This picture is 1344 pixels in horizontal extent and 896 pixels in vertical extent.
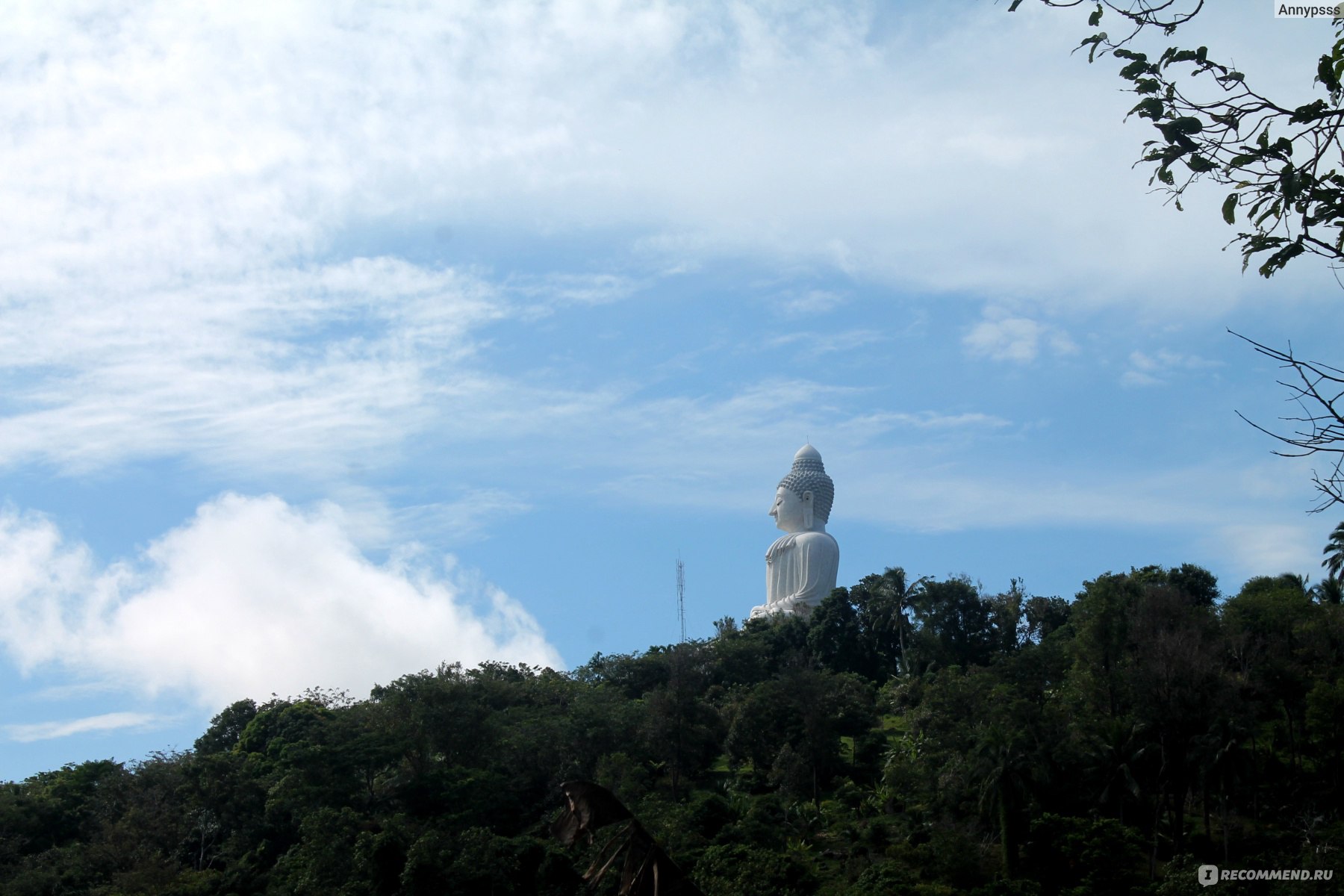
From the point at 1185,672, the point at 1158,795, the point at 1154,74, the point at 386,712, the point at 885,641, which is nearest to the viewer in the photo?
the point at 1154,74

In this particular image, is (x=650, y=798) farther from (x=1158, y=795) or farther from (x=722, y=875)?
(x=1158, y=795)

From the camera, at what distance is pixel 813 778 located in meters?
35.1

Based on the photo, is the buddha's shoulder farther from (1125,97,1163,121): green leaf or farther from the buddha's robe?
(1125,97,1163,121): green leaf

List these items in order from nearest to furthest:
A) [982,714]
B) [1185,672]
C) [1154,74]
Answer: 1. [1154,74]
2. [1185,672]
3. [982,714]

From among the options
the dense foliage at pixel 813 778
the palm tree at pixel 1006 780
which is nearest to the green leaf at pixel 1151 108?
the dense foliage at pixel 813 778

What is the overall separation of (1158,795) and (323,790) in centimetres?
2084

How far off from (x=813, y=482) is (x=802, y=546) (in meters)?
4.24

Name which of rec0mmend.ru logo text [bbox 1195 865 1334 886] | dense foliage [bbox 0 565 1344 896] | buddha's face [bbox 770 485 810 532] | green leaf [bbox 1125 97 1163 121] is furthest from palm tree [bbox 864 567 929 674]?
green leaf [bbox 1125 97 1163 121]

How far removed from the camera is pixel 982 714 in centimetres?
3356

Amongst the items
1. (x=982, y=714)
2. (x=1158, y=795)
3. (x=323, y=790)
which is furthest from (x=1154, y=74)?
(x=323, y=790)

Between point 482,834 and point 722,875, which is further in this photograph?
point 482,834

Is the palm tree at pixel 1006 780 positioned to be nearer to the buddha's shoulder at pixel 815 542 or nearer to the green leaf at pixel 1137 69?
the green leaf at pixel 1137 69

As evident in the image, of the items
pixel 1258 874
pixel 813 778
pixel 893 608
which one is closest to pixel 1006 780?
pixel 1258 874

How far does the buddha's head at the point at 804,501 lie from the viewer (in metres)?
66.5
